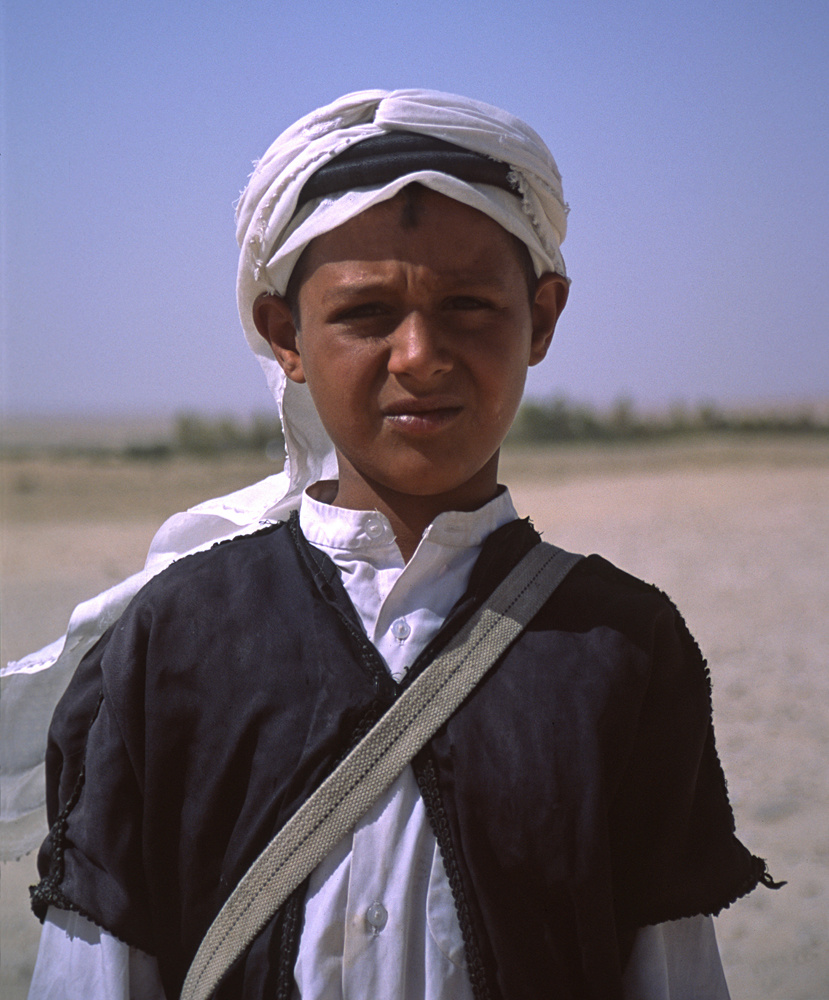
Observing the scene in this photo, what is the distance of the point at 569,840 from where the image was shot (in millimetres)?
1487

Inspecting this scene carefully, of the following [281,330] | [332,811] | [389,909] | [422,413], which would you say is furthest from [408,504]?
[389,909]

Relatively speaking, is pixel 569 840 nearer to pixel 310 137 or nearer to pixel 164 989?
pixel 164 989

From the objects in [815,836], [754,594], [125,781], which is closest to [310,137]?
[125,781]

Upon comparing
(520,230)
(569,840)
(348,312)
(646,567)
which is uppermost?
(520,230)

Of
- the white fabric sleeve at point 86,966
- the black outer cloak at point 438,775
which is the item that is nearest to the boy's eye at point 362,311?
the black outer cloak at point 438,775

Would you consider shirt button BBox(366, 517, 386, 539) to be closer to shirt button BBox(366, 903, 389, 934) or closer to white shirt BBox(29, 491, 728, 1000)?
white shirt BBox(29, 491, 728, 1000)

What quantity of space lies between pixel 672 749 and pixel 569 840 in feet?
0.75

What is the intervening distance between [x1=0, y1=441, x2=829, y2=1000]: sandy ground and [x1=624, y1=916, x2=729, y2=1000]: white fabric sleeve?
1.95 meters

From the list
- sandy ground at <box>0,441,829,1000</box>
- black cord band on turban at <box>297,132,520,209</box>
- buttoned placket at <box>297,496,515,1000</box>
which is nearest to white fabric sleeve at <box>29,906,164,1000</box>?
buttoned placket at <box>297,496,515,1000</box>

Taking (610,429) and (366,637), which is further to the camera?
(610,429)

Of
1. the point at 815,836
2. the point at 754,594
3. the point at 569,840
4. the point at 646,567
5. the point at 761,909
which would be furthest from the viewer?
the point at 646,567

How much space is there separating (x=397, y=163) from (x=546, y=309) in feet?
1.28

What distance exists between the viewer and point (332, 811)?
1.47m

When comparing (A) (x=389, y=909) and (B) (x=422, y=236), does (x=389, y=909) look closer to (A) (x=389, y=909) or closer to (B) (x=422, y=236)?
(A) (x=389, y=909)
